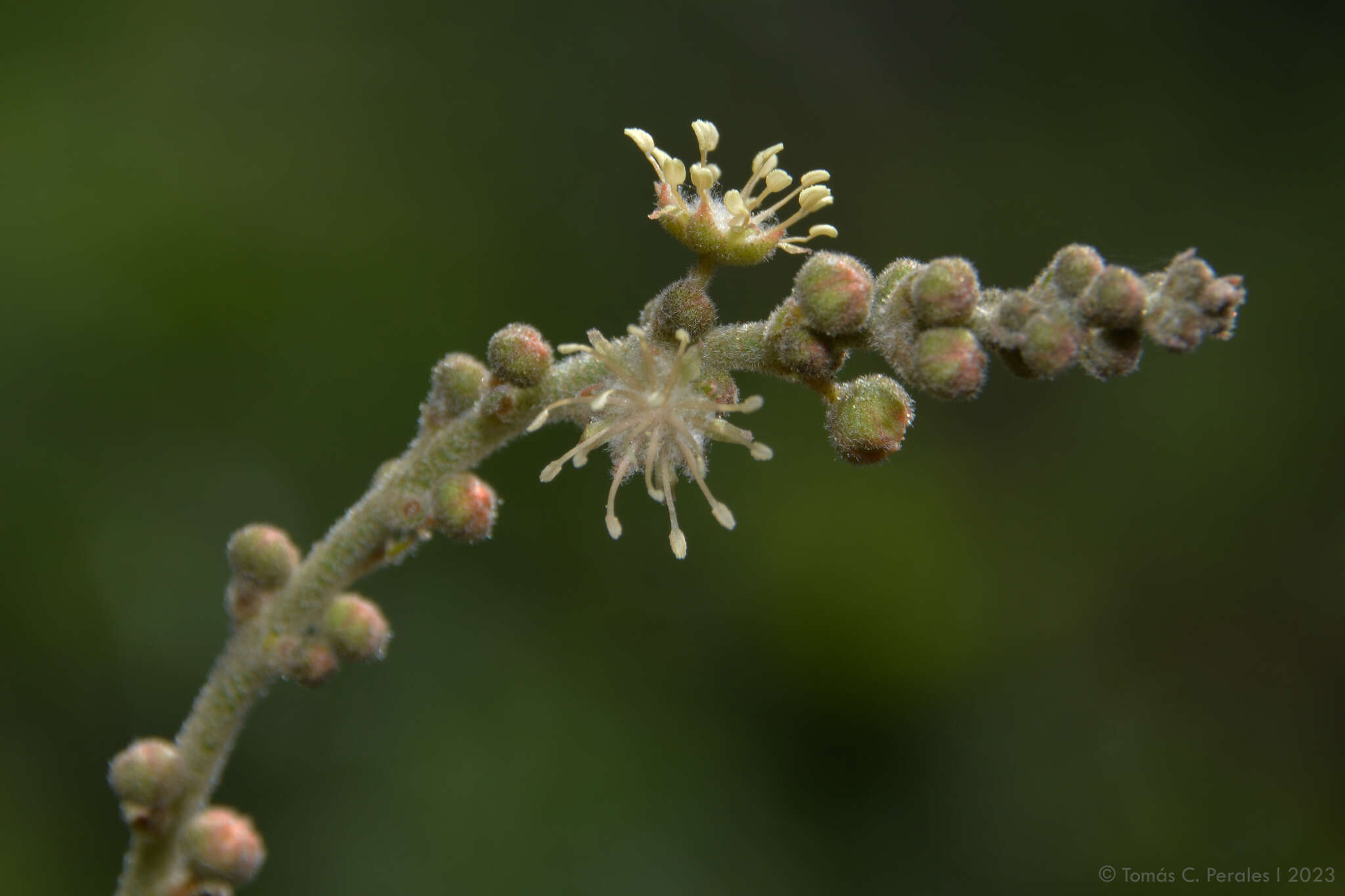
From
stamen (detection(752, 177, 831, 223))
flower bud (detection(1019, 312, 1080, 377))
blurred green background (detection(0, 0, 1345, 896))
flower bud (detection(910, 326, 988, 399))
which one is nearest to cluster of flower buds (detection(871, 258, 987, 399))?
flower bud (detection(910, 326, 988, 399))

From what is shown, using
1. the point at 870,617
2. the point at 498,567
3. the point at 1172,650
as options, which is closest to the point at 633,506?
the point at 498,567

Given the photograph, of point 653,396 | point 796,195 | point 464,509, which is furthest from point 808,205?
point 464,509

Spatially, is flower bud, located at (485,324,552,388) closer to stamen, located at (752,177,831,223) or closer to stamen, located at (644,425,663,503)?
stamen, located at (644,425,663,503)

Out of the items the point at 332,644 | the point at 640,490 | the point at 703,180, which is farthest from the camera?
the point at 640,490

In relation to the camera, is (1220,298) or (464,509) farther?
(464,509)

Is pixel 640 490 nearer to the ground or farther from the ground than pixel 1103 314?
farther from the ground

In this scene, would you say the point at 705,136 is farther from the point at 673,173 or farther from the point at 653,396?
the point at 653,396

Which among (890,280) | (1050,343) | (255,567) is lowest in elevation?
(255,567)
